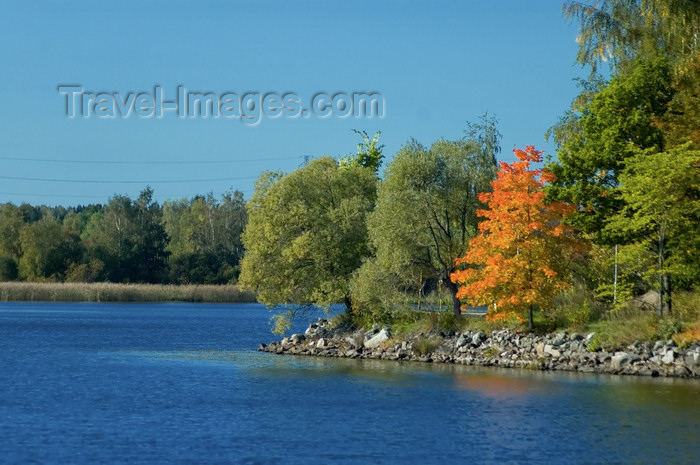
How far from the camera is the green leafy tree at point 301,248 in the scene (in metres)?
51.3

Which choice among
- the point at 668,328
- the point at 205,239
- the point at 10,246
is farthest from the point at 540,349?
the point at 205,239

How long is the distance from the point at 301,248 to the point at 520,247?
13280mm

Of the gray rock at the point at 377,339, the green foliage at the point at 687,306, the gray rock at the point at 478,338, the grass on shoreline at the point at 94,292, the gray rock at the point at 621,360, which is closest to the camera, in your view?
the gray rock at the point at 621,360

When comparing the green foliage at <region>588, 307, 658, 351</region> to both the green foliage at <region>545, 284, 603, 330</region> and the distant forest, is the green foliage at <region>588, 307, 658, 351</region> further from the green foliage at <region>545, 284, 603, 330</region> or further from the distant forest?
the distant forest

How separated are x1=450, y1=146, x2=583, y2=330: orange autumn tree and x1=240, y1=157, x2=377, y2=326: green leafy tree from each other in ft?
33.0

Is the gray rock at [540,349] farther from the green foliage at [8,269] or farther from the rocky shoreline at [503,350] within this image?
the green foliage at [8,269]

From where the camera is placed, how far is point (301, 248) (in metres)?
50.7

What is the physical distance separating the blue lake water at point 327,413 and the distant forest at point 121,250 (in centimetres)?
7513

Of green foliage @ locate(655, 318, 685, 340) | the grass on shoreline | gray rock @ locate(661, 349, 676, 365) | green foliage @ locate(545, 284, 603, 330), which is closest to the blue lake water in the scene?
gray rock @ locate(661, 349, 676, 365)

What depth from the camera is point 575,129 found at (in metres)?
46.8

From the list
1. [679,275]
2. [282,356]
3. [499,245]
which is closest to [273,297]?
[282,356]

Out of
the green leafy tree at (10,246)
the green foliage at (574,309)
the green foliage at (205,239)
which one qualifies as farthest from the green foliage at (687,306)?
the green leafy tree at (10,246)

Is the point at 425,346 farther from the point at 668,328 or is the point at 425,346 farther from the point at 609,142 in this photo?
the point at 609,142

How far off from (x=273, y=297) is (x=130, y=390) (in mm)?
17728
